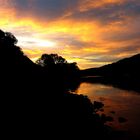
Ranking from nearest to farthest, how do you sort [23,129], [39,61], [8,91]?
[23,129] → [8,91] → [39,61]

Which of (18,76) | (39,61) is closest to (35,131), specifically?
(18,76)

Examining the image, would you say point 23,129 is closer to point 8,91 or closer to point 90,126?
point 8,91

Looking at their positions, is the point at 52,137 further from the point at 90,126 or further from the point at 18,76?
the point at 18,76

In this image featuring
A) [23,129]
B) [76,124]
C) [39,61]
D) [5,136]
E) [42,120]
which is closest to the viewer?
[5,136]

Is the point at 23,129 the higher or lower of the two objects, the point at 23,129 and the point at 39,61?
the lower

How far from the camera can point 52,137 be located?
2670 centimetres

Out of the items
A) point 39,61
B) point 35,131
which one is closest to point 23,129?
point 35,131

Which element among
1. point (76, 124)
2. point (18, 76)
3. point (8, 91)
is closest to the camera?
point (8, 91)

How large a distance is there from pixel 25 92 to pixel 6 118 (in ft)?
23.5

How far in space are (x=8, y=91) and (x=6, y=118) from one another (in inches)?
213

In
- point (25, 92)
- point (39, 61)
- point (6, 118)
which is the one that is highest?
point (39, 61)

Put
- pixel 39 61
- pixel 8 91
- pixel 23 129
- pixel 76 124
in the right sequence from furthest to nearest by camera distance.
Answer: pixel 39 61, pixel 76 124, pixel 8 91, pixel 23 129

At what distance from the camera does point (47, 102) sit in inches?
1382

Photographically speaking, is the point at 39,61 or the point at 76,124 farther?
the point at 39,61
